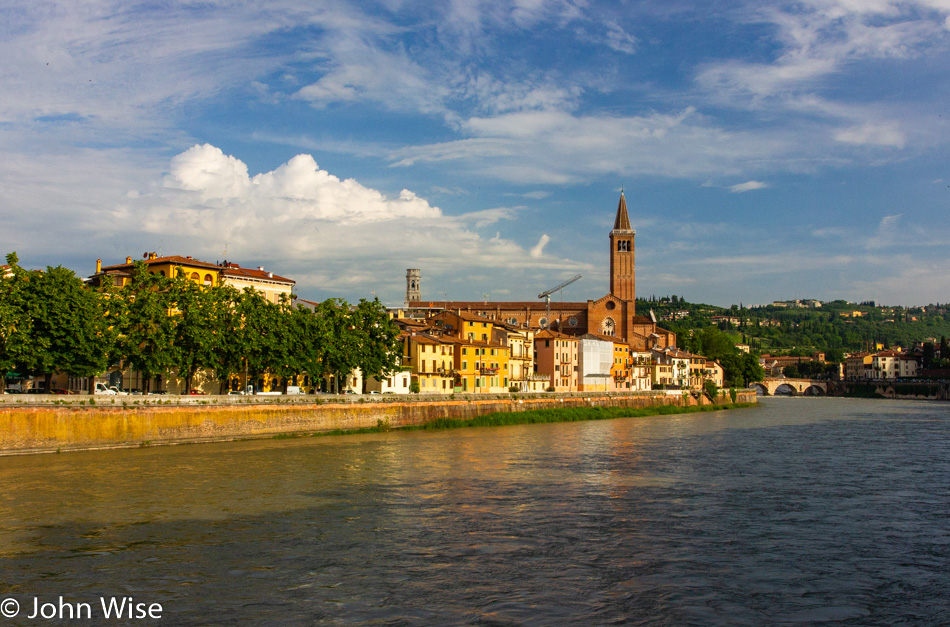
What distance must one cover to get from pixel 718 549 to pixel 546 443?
80.6 feet

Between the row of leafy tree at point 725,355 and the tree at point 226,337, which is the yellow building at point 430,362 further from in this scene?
the row of leafy tree at point 725,355

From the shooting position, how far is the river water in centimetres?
1349

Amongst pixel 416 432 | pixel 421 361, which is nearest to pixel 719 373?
pixel 421 361

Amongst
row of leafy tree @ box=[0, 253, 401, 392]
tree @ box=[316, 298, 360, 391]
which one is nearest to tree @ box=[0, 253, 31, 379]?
row of leafy tree @ box=[0, 253, 401, 392]

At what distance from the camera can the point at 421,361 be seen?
6481 cm

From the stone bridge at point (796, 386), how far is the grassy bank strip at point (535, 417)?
7945cm

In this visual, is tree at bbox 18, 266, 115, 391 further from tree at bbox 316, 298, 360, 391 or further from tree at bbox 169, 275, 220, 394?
tree at bbox 316, 298, 360, 391

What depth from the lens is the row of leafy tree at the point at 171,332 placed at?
1398 inches

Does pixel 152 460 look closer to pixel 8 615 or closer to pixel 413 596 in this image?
pixel 8 615

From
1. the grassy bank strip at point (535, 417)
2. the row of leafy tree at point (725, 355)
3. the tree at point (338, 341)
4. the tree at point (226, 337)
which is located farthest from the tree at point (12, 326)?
the row of leafy tree at point (725, 355)

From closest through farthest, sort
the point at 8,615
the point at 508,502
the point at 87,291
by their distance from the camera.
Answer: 1. the point at 8,615
2. the point at 508,502
3. the point at 87,291

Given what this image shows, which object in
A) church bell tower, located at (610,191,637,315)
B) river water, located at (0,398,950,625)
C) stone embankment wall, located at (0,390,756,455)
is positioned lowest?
river water, located at (0,398,950,625)

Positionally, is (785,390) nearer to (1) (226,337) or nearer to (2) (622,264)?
(2) (622,264)

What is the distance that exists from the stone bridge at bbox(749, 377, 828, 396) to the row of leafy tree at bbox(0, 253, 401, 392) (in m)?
120
